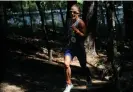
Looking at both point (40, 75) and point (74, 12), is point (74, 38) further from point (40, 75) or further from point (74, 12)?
point (40, 75)

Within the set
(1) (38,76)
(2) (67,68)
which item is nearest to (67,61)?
(2) (67,68)

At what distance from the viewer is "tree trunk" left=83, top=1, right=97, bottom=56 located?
14711mm

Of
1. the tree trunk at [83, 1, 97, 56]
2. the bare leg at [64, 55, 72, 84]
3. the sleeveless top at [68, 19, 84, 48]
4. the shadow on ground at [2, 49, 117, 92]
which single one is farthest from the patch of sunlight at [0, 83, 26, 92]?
the tree trunk at [83, 1, 97, 56]

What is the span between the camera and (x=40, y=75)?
1121 centimetres

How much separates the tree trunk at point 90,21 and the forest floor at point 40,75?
0.63 metres

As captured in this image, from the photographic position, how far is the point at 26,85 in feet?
33.0

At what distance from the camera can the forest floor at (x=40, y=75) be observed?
954 cm

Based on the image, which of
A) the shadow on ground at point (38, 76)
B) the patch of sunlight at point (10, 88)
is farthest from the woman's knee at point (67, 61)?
the patch of sunlight at point (10, 88)

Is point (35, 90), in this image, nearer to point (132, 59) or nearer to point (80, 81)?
point (80, 81)

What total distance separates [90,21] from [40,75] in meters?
4.53

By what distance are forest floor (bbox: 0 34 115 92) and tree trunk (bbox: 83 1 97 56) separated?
2.07ft

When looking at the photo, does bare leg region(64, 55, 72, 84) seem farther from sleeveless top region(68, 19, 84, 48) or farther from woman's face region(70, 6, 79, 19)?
woman's face region(70, 6, 79, 19)

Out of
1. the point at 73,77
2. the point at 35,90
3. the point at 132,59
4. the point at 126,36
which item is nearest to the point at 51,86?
the point at 35,90

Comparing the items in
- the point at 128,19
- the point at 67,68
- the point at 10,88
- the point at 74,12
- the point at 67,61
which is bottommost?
the point at 10,88
